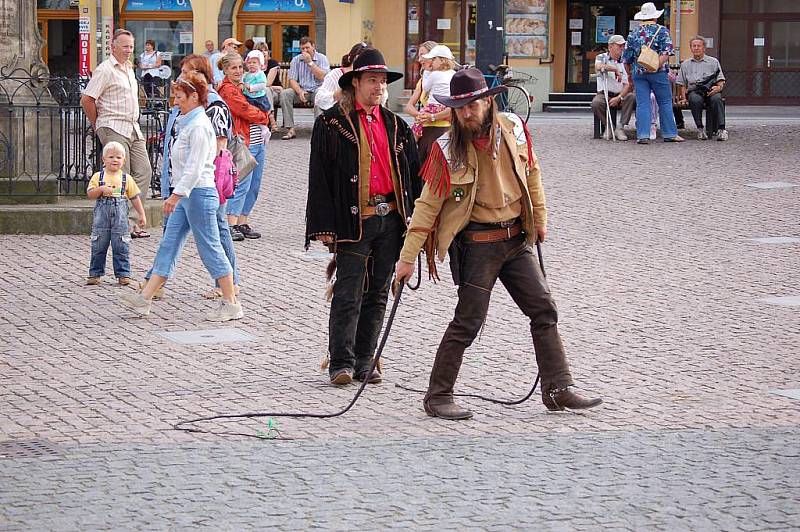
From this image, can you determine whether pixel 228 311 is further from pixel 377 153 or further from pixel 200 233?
pixel 377 153

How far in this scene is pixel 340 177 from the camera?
7.85 m

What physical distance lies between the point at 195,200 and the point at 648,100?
40.3 feet

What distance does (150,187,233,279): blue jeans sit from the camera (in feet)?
32.1

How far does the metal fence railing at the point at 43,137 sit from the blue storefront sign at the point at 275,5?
2292 centimetres

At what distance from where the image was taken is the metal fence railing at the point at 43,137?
1407 centimetres

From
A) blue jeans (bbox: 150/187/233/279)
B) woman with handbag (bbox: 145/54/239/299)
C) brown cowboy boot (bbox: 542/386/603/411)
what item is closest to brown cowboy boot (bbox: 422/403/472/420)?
brown cowboy boot (bbox: 542/386/603/411)

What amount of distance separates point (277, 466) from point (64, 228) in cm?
792

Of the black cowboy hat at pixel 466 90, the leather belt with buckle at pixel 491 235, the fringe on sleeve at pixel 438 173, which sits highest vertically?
the black cowboy hat at pixel 466 90

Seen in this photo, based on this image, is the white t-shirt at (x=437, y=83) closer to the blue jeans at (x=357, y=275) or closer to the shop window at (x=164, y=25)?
the blue jeans at (x=357, y=275)

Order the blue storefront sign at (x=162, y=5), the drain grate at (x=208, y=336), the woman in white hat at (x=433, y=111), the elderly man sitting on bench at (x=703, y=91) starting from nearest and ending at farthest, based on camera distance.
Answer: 1. the drain grate at (x=208, y=336)
2. the woman in white hat at (x=433, y=111)
3. the elderly man sitting on bench at (x=703, y=91)
4. the blue storefront sign at (x=162, y=5)

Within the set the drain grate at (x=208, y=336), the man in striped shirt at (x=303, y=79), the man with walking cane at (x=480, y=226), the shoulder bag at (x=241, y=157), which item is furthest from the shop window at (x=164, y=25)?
the man with walking cane at (x=480, y=226)

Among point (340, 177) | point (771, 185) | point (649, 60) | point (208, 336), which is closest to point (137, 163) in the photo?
point (208, 336)

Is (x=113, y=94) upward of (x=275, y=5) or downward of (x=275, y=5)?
downward

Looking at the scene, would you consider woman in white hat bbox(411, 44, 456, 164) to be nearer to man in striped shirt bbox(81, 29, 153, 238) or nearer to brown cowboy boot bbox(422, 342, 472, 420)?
man in striped shirt bbox(81, 29, 153, 238)
